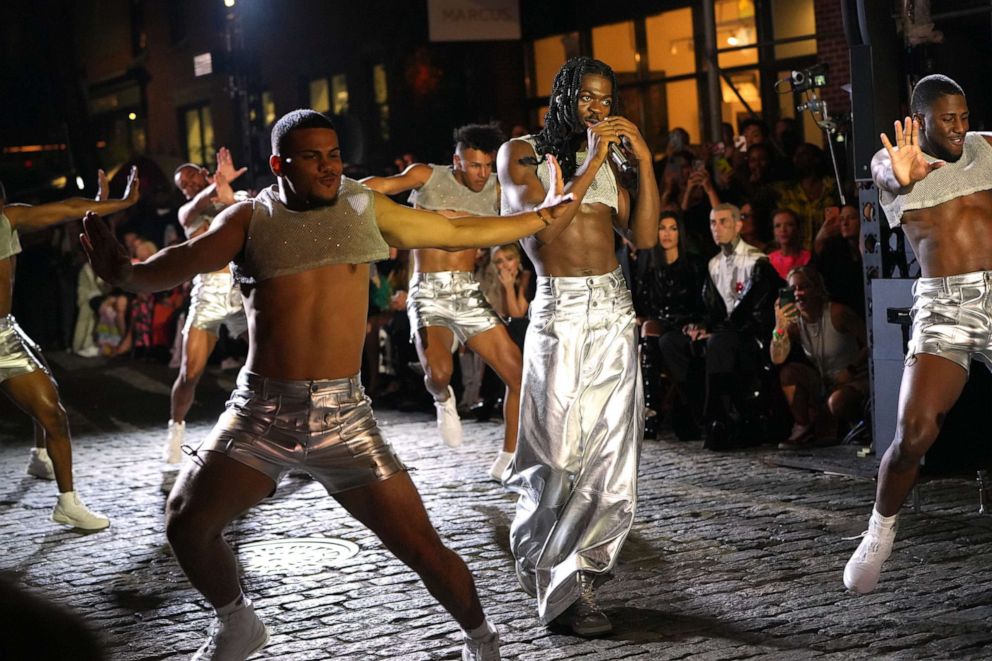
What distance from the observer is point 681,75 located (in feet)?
61.3

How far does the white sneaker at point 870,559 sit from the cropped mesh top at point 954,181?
1402 millimetres

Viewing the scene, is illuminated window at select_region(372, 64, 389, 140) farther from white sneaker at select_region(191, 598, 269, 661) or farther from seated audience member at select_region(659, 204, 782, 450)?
white sneaker at select_region(191, 598, 269, 661)

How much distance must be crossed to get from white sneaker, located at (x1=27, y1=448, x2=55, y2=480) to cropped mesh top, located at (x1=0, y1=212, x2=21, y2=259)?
227 cm

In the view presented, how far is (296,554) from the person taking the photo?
6727 millimetres

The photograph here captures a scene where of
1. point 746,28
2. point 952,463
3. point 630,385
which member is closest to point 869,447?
point 952,463

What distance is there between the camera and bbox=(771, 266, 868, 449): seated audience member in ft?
31.0

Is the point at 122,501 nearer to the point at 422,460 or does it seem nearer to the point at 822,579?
the point at 422,460

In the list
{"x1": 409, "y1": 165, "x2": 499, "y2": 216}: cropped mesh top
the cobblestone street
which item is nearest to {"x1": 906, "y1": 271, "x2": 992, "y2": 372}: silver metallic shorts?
the cobblestone street

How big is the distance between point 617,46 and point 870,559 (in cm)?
1534

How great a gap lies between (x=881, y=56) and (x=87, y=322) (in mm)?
14401

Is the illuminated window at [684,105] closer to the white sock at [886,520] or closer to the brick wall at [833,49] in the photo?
the brick wall at [833,49]

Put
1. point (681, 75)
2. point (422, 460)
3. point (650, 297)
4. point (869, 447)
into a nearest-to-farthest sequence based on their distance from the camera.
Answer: point (869, 447) < point (422, 460) < point (650, 297) < point (681, 75)

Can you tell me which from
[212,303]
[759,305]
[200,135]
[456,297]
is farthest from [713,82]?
[200,135]

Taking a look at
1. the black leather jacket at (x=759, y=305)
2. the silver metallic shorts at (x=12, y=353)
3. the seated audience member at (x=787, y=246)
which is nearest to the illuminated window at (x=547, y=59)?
the seated audience member at (x=787, y=246)
